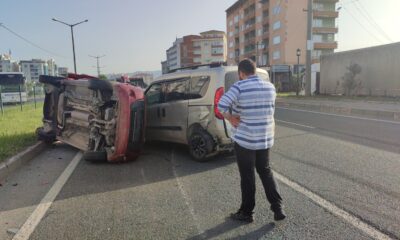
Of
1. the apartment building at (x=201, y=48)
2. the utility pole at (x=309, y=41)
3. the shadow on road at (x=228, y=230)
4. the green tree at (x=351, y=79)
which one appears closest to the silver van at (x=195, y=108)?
the shadow on road at (x=228, y=230)

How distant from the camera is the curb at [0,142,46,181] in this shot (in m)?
→ 6.07

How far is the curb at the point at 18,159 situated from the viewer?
6067mm

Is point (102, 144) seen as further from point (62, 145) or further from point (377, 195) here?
point (377, 195)

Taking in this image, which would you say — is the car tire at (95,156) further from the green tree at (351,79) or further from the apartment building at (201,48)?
the apartment building at (201,48)

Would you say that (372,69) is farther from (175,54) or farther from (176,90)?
(175,54)

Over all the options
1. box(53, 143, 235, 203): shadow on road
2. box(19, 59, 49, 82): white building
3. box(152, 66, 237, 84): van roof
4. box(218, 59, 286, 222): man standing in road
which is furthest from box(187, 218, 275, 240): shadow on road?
box(19, 59, 49, 82): white building

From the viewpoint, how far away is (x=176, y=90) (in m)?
7.36

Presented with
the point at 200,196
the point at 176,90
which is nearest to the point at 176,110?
the point at 176,90

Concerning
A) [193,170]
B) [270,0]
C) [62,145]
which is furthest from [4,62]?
[193,170]

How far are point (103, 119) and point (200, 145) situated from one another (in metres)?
2.04

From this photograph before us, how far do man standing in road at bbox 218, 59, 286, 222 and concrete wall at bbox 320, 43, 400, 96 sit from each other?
71.7 feet

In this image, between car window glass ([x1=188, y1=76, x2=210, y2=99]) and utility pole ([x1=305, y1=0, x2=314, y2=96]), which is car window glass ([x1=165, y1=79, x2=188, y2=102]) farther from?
utility pole ([x1=305, y1=0, x2=314, y2=96])

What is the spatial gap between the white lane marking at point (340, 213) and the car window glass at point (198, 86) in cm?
237

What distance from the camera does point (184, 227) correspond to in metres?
3.76
